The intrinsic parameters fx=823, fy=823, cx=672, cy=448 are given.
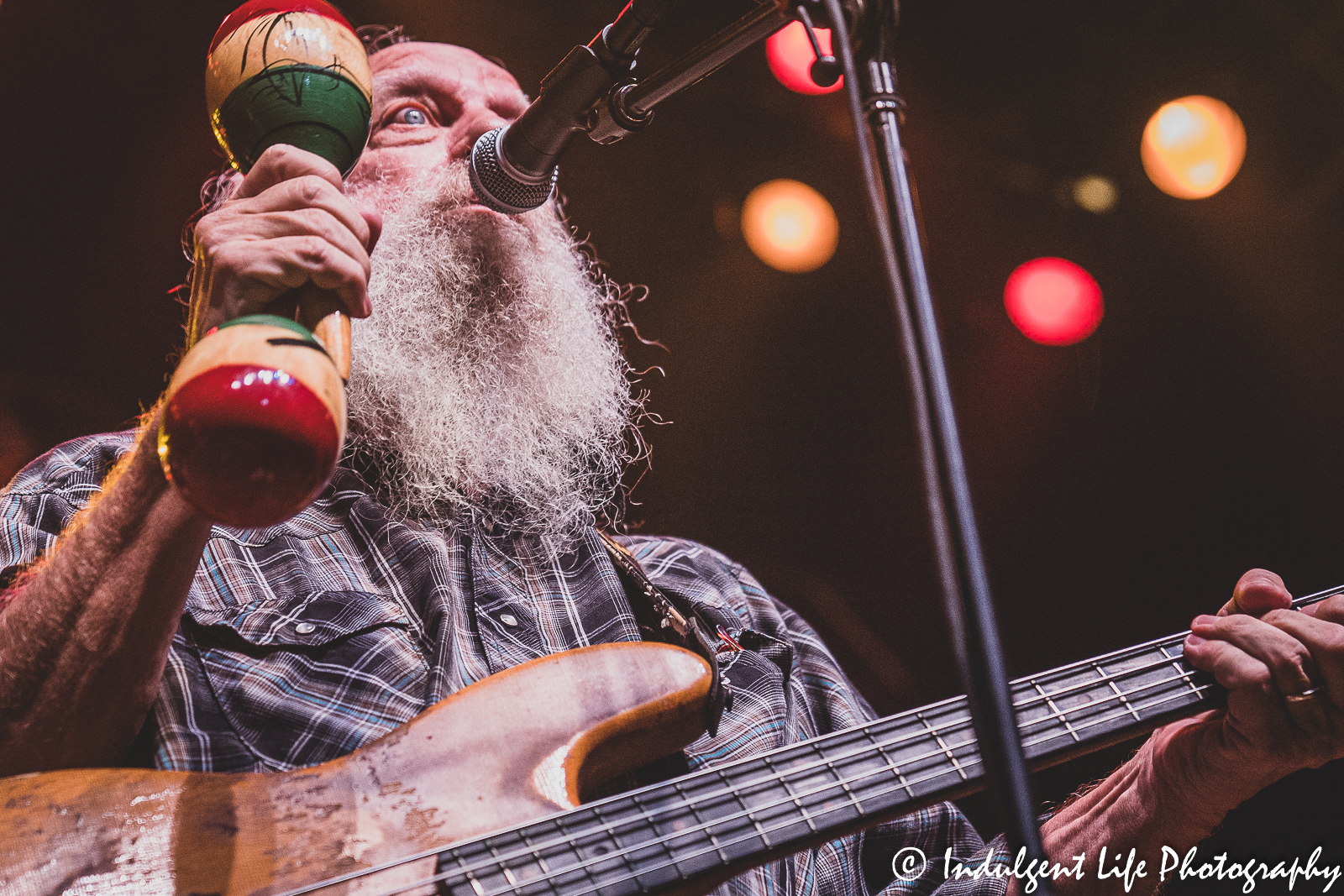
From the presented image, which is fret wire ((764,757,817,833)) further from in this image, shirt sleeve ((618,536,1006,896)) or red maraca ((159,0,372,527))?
red maraca ((159,0,372,527))

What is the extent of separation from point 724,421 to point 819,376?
316 millimetres

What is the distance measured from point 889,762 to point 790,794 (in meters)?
0.13

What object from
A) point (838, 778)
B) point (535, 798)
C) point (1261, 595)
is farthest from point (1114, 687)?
point (535, 798)

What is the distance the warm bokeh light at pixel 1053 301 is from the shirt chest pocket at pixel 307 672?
2068 mm

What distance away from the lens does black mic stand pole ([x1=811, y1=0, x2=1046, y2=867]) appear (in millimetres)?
516

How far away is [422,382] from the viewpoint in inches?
69.3

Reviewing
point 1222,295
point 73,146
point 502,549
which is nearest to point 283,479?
point 502,549

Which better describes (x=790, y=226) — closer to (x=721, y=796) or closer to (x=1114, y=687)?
(x=1114, y=687)

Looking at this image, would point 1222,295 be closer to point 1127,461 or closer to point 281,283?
point 1127,461

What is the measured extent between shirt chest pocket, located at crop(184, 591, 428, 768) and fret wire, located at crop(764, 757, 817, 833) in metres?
0.50

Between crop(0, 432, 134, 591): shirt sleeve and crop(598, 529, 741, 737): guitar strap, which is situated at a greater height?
crop(0, 432, 134, 591): shirt sleeve

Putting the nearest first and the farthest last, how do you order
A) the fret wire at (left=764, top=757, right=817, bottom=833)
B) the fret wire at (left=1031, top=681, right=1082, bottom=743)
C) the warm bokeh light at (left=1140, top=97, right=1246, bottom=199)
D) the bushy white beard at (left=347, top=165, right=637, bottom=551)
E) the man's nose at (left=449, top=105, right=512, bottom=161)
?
the fret wire at (left=764, top=757, right=817, bottom=833) < the fret wire at (left=1031, top=681, right=1082, bottom=743) < the bushy white beard at (left=347, top=165, right=637, bottom=551) < the man's nose at (left=449, top=105, right=512, bottom=161) < the warm bokeh light at (left=1140, top=97, right=1246, bottom=199)

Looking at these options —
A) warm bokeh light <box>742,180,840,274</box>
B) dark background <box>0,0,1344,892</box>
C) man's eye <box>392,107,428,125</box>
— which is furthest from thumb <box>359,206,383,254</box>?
warm bokeh light <box>742,180,840,274</box>

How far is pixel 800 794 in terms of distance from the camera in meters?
0.89
